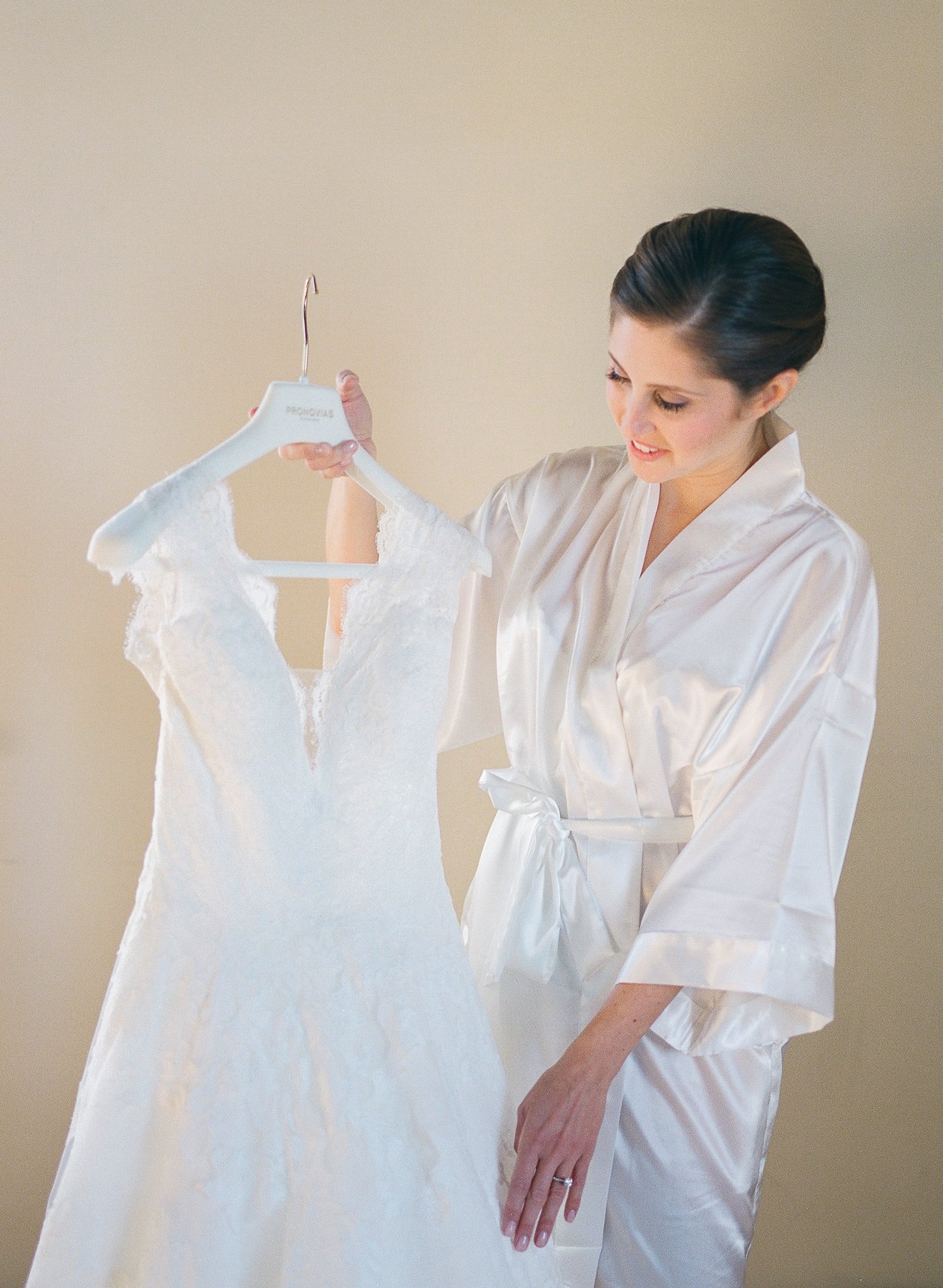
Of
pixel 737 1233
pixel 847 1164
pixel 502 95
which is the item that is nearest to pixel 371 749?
pixel 737 1233

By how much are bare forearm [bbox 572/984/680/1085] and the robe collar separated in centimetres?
40

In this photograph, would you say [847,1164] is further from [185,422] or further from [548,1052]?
[185,422]

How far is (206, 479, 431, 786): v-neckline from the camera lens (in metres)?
1.03

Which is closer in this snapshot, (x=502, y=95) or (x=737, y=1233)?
(x=737, y=1233)

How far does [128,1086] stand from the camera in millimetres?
926

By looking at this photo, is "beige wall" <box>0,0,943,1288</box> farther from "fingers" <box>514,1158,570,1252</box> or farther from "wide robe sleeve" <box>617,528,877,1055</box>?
"fingers" <box>514,1158,570,1252</box>

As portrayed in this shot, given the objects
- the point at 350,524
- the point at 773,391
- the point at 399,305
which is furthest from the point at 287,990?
the point at 399,305

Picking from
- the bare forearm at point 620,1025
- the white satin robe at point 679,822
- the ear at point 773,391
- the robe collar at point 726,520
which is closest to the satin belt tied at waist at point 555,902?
the white satin robe at point 679,822

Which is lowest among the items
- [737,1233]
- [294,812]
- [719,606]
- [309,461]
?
[737,1233]

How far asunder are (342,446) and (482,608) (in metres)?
0.44

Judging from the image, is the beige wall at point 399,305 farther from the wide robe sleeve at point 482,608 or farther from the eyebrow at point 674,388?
the eyebrow at point 674,388

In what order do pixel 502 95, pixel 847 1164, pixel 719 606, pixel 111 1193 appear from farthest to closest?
pixel 847 1164 < pixel 502 95 < pixel 719 606 < pixel 111 1193

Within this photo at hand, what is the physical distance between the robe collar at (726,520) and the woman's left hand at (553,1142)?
0.49 metres

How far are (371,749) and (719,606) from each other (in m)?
0.44
